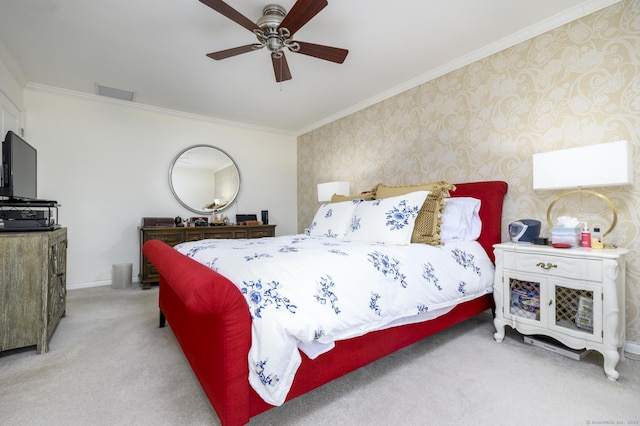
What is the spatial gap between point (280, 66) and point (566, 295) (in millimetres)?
2661

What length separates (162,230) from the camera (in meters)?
3.68

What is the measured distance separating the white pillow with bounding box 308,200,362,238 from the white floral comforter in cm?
81

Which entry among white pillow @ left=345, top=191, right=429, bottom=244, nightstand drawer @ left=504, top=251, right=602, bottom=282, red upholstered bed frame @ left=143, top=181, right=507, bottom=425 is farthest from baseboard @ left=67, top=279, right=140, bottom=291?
nightstand drawer @ left=504, top=251, right=602, bottom=282

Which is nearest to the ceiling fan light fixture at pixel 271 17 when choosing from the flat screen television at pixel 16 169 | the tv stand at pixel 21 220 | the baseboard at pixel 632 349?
the flat screen television at pixel 16 169

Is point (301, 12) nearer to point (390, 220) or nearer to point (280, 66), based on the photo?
point (280, 66)

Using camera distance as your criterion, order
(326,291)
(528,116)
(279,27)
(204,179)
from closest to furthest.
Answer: (326,291), (279,27), (528,116), (204,179)

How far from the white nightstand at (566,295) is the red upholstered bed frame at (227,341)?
55 centimetres

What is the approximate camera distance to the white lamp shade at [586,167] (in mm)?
1683

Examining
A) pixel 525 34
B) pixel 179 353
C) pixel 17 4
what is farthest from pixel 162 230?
pixel 525 34

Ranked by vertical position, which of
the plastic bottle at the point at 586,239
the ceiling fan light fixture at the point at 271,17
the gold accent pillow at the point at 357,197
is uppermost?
the ceiling fan light fixture at the point at 271,17

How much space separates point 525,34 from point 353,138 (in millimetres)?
2170

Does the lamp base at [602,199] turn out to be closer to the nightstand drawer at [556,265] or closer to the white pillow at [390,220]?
the nightstand drawer at [556,265]

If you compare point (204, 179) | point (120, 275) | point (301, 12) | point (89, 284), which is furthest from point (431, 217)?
point (89, 284)

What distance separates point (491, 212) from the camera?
2502 millimetres
